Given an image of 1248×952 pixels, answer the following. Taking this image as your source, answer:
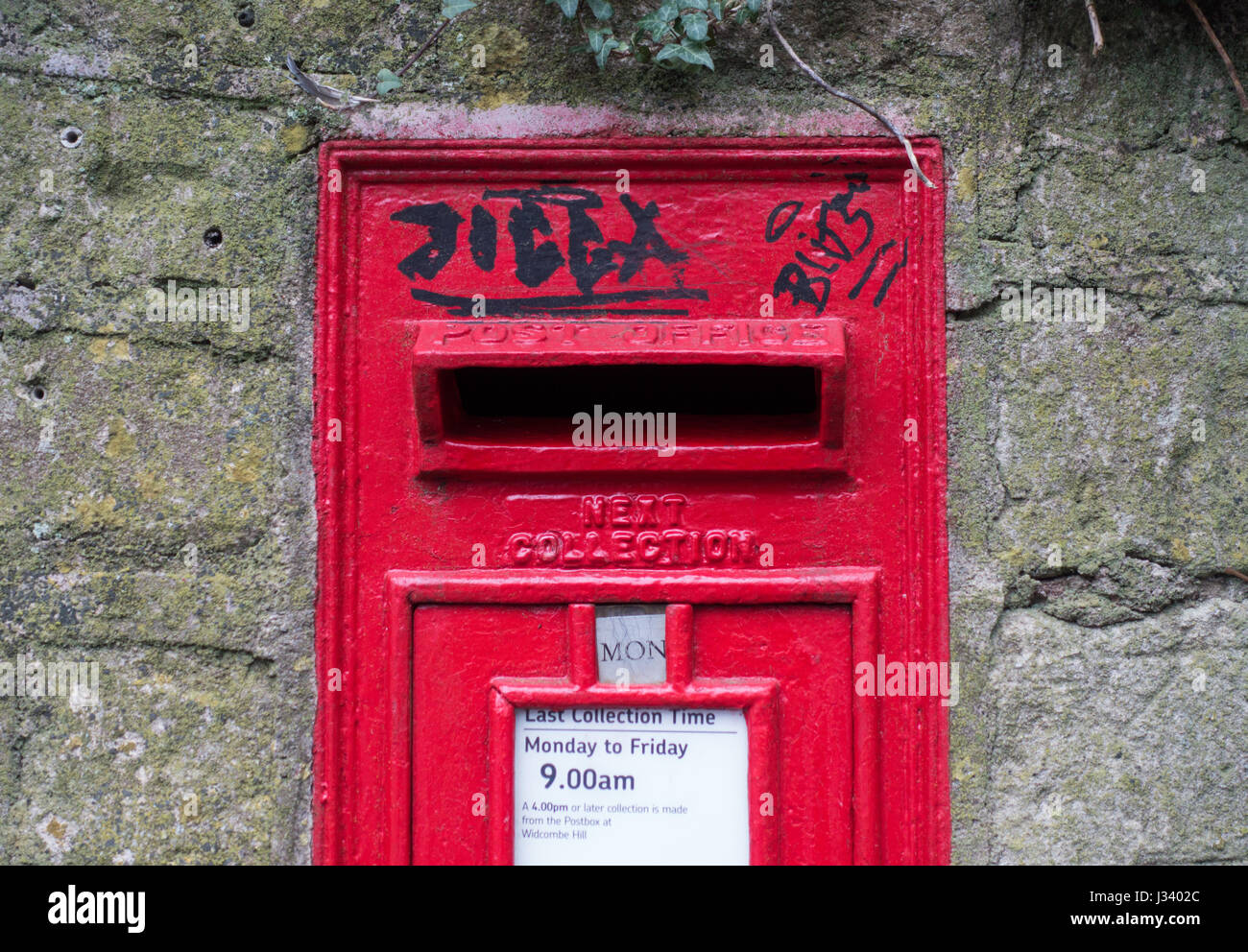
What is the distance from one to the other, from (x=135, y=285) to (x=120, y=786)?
2.74 ft

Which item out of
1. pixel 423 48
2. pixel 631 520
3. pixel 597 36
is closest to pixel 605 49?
pixel 597 36

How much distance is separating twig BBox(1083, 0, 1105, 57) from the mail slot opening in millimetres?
701

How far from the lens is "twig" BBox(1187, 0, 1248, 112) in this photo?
4.58ft

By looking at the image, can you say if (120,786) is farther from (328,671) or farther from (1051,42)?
(1051,42)

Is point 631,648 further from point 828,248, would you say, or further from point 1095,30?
point 1095,30

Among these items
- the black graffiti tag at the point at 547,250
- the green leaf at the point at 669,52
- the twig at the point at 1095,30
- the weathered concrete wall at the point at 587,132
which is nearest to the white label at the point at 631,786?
the weathered concrete wall at the point at 587,132

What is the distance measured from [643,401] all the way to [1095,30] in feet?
3.04

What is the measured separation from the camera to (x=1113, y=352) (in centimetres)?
141

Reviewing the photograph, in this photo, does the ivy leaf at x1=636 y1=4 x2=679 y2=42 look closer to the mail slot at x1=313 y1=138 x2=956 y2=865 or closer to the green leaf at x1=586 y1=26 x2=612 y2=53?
the green leaf at x1=586 y1=26 x2=612 y2=53

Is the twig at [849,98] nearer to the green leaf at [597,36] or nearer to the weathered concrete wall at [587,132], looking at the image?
the weathered concrete wall at [587,132]

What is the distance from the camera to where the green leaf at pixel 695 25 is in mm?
1329

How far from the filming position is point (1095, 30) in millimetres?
1353

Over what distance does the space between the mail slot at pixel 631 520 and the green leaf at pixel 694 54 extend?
5.1 inches
